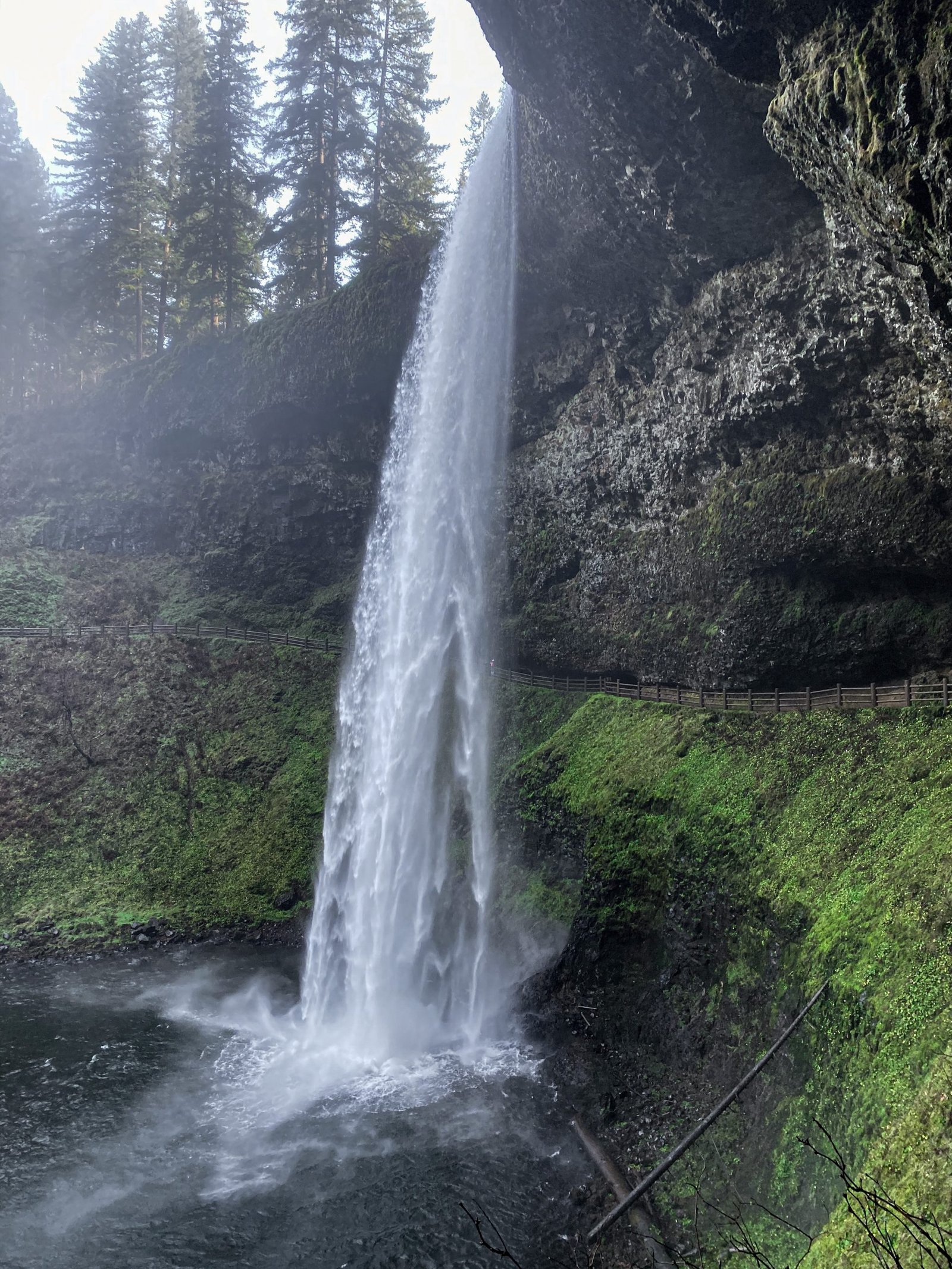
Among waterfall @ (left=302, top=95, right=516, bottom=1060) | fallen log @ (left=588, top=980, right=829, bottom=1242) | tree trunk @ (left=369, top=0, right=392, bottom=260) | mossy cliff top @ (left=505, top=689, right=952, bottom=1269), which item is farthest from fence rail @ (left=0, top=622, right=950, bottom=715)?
tree trunk @ (left=369, top=0, right=392, bottom=260)

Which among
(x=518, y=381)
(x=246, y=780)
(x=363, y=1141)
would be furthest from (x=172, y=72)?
(x=363, y=1141)

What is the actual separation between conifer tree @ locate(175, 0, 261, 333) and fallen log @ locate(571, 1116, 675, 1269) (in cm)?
3598

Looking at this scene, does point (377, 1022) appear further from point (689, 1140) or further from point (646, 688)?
point (646, 688)

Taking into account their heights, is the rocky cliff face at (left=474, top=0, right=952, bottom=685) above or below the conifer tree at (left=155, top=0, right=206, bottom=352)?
below

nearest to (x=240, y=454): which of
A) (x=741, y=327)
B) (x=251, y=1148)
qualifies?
(x=741, y=327)

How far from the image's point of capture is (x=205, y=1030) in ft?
56.4

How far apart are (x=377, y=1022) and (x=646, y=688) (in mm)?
11087

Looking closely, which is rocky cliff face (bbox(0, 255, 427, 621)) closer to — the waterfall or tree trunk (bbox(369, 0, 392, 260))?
the waterfall

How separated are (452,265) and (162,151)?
28.8 m

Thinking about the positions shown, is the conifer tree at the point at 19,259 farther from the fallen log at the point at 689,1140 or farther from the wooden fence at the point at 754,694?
the fallen log at the point at 689,1140

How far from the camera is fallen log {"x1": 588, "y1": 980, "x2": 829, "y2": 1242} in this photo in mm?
7484

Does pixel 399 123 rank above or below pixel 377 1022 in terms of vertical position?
above

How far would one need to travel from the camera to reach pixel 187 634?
107 ft

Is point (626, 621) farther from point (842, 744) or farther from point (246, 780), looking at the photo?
point (246, 780)
